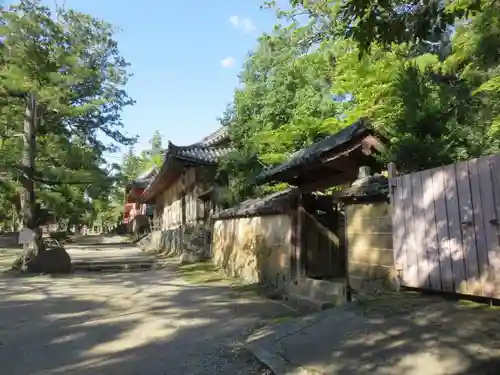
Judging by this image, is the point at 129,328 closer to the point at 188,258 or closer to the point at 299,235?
the point at 299,235

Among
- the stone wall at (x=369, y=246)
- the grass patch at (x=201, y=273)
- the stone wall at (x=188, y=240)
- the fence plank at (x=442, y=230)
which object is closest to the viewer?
the fence plank at (x=442, y=230)

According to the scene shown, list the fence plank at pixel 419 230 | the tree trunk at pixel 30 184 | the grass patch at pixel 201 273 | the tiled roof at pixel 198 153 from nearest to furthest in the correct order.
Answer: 1. the fence plank at pixel 419 230
2. the grass patch at pixel 201 273
3. the tree trunk at pixel 30 184
4. the tiled roof at pixel 198 153

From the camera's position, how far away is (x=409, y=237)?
271 inches

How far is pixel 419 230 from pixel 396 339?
2082 millimetres

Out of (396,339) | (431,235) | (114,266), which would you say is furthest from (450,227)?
(114,266)

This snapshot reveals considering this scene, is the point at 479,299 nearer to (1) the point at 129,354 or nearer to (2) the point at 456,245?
(2) the point at 456,245

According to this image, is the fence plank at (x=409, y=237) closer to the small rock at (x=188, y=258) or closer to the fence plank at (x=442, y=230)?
the fence plank at (x=442, y=230)

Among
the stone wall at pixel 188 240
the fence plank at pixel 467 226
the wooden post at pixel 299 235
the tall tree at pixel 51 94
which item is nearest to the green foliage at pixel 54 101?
the tall tree at pixel 51 94

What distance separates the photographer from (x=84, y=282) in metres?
14.6

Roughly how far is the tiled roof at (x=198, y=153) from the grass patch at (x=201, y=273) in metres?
4.29

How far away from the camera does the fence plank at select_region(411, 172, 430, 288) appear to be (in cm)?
657

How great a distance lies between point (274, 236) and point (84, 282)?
259 inches

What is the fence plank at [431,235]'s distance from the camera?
6.38 m

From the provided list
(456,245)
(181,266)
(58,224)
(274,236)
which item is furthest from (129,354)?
(58,224)
